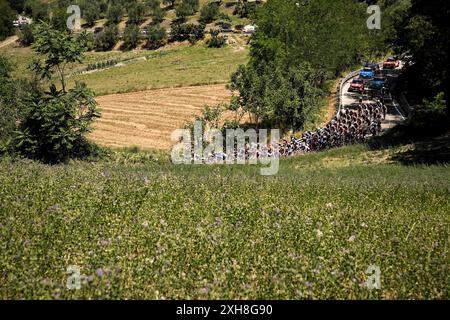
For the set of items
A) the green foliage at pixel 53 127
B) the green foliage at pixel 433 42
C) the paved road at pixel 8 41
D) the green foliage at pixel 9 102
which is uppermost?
the green foliage at pixel 433 42

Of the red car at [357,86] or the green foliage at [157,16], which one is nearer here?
the red car at [357,86]

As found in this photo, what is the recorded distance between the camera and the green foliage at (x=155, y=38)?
106438 mm

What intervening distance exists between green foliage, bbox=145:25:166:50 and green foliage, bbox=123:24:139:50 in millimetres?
2853

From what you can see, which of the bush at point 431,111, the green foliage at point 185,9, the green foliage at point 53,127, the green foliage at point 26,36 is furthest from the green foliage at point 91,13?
the bush at point 431,111

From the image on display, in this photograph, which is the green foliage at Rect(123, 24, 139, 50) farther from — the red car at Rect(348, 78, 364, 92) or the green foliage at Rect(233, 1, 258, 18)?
the red car at Rect(348, 78, 364, 92)

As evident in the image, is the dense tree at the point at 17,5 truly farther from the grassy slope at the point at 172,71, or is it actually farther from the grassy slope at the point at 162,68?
the grassy slope at the point at 172,71

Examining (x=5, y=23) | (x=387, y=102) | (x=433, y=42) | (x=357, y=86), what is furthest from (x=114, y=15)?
(x=433, y=42)

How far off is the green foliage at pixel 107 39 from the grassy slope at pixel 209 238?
100024 millimetres

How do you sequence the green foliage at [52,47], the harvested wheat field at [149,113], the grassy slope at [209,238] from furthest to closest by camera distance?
the harvested wheat field at [149,113] → the green foliage at [52,47] → the grassy slope at [209,238]

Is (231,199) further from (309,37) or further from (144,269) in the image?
(309,37)

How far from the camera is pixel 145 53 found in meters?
102

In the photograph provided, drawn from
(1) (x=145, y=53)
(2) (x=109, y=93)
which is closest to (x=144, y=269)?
(2) (x=109, y=93)
